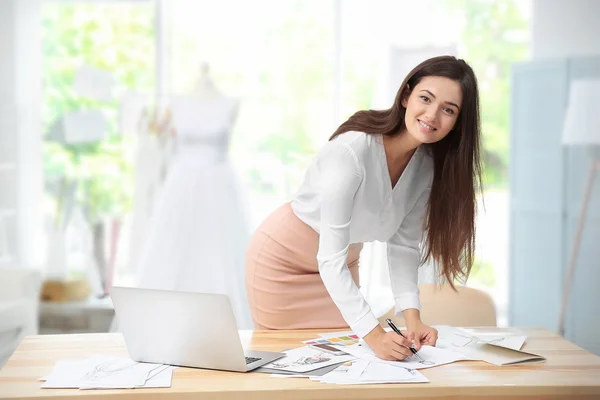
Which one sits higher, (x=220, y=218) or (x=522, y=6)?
(x=522, y=6)

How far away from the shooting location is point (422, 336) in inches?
71.5

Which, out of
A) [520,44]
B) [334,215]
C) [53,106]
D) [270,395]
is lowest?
[270,395]

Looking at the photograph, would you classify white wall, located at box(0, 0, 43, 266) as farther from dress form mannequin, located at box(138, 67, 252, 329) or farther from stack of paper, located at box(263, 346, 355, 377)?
stack of paper, located at box(263, 346, 355, 377)

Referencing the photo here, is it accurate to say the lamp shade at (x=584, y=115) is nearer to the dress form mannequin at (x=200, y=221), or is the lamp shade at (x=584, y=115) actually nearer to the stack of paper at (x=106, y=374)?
the dress form mannequin at (x=200, y=221)

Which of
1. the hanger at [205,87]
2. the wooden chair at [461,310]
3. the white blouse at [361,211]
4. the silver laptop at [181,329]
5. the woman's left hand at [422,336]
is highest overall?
the hanger at [205,87]

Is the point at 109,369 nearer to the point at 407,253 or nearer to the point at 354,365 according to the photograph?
the point at 354,365

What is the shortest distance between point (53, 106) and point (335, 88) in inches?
81.2

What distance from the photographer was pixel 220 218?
3.98 metres

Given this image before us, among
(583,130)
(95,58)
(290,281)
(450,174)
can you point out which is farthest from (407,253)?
(95,58)

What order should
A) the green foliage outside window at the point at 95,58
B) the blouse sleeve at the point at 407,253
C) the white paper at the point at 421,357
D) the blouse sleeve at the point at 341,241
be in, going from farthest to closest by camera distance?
the green foliage outside window at the point at 95,58
the blouse sleeve at the point at 407,253
the blouse sleeve at the point at 341,241
the white paper at the point at 421,357

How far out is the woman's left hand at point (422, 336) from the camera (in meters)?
1.78

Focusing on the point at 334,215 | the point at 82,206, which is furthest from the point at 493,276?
the point at 334,215

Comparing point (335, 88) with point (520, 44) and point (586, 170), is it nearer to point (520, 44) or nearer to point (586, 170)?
point (520, 44)

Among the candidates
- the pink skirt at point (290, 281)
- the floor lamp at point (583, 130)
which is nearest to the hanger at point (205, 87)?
the floor lamp at point (583, 130)
